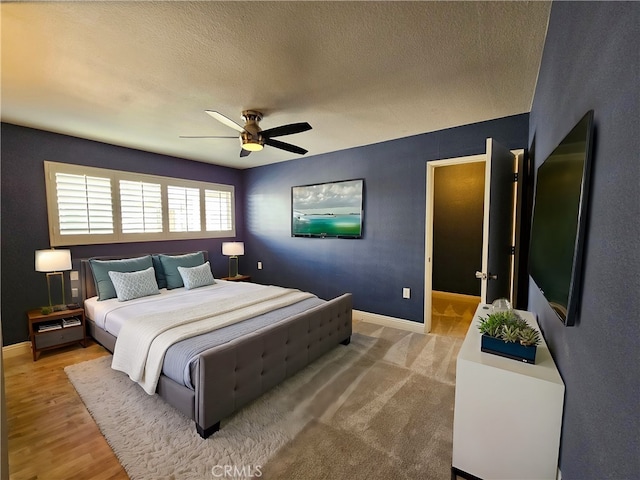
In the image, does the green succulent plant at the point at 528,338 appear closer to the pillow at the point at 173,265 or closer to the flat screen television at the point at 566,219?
the flat screen television at the point at 566,219

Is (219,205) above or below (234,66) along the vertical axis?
below

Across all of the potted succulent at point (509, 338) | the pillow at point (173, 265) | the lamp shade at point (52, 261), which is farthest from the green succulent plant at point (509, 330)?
the lamp shade at point (52, 261)

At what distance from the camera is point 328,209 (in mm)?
4375

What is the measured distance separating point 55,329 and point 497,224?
4.60 metres

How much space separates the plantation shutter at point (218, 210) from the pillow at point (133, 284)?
5.60 ft

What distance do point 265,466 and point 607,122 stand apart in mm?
2171

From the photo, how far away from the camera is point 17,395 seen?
2.27 meters

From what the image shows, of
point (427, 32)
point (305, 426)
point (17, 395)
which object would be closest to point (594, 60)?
point (427, 32)

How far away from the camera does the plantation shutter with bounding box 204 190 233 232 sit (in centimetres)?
498

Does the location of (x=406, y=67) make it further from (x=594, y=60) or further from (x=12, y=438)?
(x=12, y=438)

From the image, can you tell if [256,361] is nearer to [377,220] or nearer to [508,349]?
[508,349]

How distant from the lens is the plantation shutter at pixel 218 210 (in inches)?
196

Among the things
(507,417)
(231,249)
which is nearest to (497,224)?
(507,417)

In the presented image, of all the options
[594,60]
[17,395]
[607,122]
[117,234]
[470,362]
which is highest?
[594,60]
